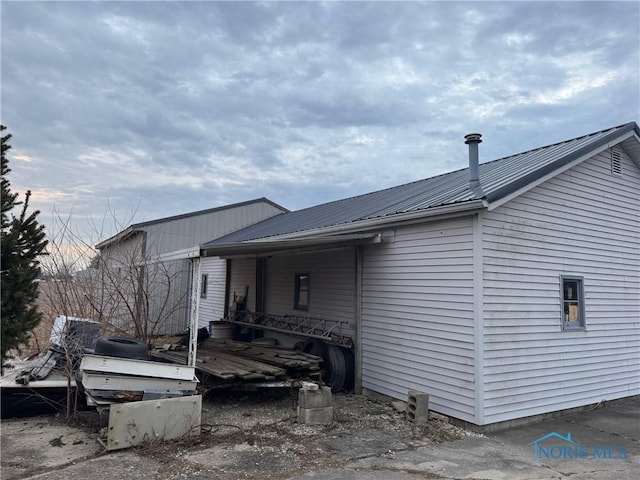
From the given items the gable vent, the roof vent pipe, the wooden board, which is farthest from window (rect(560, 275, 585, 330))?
the wooden board

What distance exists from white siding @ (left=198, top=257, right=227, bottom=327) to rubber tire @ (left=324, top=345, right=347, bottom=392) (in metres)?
7.30

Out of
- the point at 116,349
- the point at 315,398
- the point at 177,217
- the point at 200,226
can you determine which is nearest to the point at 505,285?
the point at 315,398

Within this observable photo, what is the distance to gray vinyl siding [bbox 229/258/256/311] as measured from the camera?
42.7 ft

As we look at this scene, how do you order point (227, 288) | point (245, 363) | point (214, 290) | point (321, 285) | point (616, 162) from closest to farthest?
point (245, 363)
point (616, 162)
point (321, 285)
point (227, 288)
point (214, 290)

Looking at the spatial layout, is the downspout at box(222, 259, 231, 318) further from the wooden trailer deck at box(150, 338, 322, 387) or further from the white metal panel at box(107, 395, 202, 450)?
the white metal panel at box(107, 395, 202, 450)

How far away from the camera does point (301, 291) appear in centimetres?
1077

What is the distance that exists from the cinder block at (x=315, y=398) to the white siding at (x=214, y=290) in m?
9.05

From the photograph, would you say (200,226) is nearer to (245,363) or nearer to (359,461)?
(245,363)

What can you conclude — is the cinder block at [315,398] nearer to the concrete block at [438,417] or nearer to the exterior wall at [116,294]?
the concrete block at [438,417]

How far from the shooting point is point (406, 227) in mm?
Answer: 7289

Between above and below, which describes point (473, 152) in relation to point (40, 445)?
above

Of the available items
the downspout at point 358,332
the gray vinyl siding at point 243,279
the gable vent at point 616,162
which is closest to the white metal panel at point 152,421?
the downspout at point 358,332

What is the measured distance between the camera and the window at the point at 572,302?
6941 mm

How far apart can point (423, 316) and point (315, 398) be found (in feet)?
7.03
